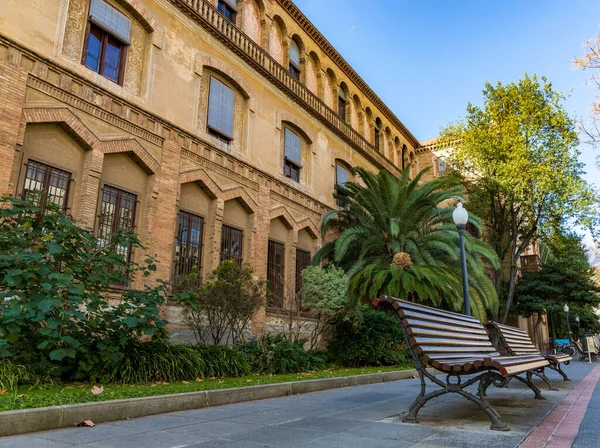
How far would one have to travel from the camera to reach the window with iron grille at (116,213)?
34.3 feet

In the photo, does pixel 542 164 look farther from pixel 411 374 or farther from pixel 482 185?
pixel 411 374

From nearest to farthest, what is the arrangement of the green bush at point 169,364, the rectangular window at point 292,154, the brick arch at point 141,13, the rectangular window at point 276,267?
the green bush at point 169,364, the brick arch at point 141,13, the rectangular window at point 276,267, the rectangular window at point 292,154

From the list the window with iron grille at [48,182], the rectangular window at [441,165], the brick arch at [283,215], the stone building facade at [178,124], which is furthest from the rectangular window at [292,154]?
the rectangular window at [441,165]

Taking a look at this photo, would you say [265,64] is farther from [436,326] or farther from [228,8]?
[436,326]

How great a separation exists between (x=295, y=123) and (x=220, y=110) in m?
4.07

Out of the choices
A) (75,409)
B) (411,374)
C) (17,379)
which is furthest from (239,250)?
(75,409)

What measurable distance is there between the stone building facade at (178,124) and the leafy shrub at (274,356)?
2696 millimetres

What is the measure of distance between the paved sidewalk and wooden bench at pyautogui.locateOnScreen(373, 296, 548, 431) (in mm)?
261

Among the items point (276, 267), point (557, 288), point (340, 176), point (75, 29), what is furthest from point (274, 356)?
point (557, 288)

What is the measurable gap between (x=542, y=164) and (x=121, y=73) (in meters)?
20.1

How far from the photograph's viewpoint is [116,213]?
10.8m

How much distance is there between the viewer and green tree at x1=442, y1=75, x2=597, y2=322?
22.5m

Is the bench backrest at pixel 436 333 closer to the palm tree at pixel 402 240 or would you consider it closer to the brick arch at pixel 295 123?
the palm tree at pixel 402 240

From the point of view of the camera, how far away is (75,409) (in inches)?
178
